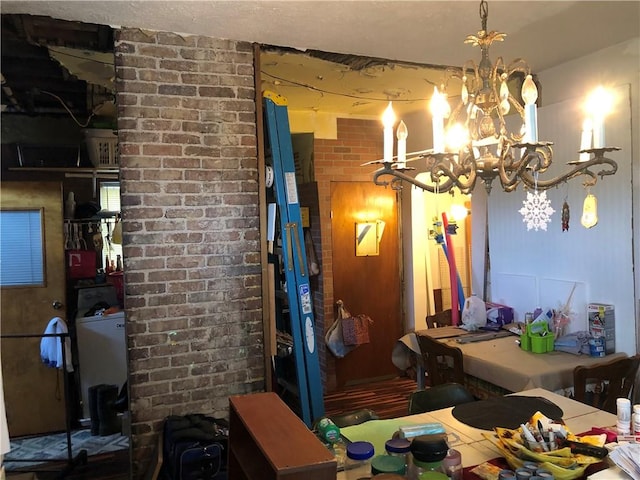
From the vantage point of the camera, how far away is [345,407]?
15.3 feet

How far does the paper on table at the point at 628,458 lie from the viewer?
5.27ft

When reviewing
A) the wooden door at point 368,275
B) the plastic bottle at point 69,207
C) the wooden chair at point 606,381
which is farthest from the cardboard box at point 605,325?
the plastic bottle at point 69,207

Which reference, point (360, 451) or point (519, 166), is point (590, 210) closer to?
point (519, 166)

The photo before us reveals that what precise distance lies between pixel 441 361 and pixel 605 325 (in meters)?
1.09

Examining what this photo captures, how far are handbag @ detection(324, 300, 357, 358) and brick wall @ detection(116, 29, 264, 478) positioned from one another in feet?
6.63

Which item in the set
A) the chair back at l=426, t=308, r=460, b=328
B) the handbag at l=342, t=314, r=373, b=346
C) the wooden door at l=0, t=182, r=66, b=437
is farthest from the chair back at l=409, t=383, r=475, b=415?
the wooden door at l=0, t=182, r=66, b=437

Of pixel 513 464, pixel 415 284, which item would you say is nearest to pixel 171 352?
pixel 513 464

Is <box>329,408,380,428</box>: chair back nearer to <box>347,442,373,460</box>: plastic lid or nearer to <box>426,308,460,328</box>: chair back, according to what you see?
<box>347,442,373,460</box>: plastic lid

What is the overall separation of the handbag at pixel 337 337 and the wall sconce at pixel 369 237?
615 mm

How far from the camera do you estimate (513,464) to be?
173cm

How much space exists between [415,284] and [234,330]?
9.17ft

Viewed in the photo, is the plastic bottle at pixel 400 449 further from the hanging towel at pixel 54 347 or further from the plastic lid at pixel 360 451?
the hanging towel at pixel 54 347

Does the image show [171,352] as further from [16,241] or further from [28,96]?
[28,96]

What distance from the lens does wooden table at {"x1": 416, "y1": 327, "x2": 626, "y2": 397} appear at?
9.41ft
